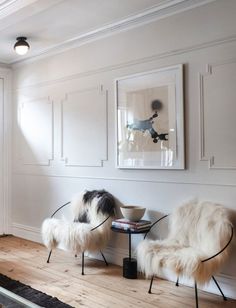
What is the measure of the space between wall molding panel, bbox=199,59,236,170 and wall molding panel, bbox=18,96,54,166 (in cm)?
233

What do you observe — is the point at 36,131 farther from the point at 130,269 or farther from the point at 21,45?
the point at 130,269

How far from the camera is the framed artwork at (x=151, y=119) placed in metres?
3.38

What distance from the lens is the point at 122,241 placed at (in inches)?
153

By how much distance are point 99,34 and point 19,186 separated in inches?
103

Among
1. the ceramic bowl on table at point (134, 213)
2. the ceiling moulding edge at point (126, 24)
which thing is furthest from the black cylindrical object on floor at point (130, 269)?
the ceiling moulding edge at point (126, 24)

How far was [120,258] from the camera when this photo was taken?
3.88 meters

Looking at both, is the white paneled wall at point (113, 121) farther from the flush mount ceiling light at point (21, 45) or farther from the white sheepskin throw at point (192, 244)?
the flush mount ceiling light at point (21, 45)

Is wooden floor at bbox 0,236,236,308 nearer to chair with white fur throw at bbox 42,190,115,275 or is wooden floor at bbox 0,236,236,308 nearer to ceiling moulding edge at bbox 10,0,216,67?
chair with white fur throw at bbox 42,190,115,275

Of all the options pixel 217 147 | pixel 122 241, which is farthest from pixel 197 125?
pixel 122 241

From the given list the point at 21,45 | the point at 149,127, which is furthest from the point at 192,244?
the point at 21,45

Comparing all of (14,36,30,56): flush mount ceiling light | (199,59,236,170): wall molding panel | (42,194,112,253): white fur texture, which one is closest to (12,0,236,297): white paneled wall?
(199,59,236,170): wall molding panel

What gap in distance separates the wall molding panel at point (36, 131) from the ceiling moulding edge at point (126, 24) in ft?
2.10

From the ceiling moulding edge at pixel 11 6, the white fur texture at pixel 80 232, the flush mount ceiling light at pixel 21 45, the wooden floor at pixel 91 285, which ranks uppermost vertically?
the ceiling moulding edge at pixel 11 6

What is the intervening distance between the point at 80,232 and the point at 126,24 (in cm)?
227
